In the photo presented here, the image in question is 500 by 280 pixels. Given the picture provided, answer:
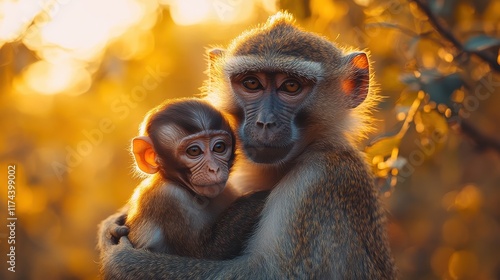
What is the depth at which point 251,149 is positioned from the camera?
18.5 ft

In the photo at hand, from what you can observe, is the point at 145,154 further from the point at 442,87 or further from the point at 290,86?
the point at 442,87

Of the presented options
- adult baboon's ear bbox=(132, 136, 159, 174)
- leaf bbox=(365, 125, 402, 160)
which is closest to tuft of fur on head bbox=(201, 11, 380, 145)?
leaf bbox=(365, 125, 402, 160)

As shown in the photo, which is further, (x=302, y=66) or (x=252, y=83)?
(x=252, y=83)

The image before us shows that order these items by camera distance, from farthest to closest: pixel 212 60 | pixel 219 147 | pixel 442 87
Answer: pixel 212 60 → pixel 442 87 → pixel 219 147

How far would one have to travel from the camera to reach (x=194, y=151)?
5883 millimetres

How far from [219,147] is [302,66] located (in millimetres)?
913

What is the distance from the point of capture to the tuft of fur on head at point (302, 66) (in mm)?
6000

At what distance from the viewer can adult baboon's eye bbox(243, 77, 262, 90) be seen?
609cm

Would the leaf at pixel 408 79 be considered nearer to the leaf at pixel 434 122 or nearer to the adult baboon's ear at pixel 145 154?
the leaf at pixel 434 122

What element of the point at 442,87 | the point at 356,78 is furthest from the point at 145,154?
the point at 442,87

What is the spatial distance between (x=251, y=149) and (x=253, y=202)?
43 centimetres

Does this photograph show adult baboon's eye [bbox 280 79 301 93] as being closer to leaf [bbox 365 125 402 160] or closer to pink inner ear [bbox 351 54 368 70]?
pink inner ear [bbox 351 54 368 70]

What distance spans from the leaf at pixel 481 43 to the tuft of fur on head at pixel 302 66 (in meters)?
0.93

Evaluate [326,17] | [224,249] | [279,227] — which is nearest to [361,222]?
[279,227]
